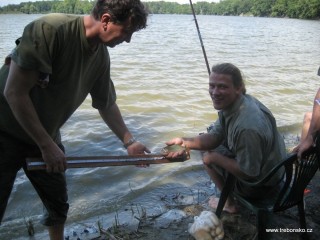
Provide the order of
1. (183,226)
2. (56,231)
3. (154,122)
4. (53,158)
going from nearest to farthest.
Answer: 1. (53,158)
2. (56,231)
3. (183,226)
4. (154,122)

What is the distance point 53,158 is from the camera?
2426 millimetres

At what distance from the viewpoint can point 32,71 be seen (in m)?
2.23

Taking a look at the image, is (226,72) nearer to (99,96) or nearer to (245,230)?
(99,96)

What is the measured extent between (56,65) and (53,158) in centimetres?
65

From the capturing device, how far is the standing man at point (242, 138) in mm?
3016

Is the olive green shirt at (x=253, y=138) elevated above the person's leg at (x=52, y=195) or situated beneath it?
elevated above

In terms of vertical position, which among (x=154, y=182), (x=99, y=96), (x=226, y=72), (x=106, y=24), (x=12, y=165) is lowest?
(x=154, y=182)

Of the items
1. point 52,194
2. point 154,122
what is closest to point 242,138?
point 52,194

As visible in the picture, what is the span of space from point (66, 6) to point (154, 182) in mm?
68212

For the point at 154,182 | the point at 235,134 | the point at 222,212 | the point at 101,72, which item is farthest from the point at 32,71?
the point at 154,182

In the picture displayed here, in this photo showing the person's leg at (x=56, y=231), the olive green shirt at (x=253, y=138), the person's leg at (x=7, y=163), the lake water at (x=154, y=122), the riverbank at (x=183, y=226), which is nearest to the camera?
the person's leg at (x=7, y=163)

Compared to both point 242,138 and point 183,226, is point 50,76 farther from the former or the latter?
point 183,226

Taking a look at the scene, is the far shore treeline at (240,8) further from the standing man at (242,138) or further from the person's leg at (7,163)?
the person's leg at (7,163)

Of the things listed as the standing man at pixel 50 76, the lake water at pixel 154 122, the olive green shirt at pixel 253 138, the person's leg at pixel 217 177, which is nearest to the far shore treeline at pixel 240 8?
the lake water at pixel 154 122
